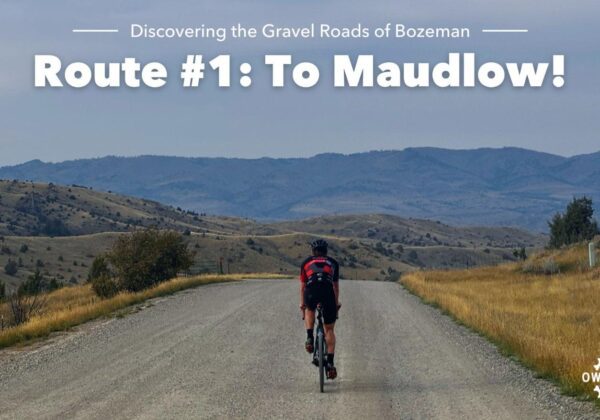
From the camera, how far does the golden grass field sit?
1430cm

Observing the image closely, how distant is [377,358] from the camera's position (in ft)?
52.4

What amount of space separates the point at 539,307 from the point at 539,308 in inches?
17.8

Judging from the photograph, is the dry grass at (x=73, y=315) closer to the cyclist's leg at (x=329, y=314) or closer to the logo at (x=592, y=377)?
the cyclist's leg at (x=329, y=314)

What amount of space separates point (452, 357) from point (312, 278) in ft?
13.2

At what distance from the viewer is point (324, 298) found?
1333 centimetres

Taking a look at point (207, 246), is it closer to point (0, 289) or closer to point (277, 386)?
point (0, 289)

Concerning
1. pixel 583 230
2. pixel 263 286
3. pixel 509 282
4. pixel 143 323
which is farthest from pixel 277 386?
pixel 583 230

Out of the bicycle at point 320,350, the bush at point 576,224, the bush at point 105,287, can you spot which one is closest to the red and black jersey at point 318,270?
the bicycle at point 320,350

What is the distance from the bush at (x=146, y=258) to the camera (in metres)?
37.8

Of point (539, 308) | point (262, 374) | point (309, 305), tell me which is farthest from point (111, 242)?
point (309, 305)

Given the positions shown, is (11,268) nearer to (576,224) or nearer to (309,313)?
(576,224)

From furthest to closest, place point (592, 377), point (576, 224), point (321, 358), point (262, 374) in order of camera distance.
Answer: point (576, 224), point (262, 374), point (321, 358), point (592, 377)

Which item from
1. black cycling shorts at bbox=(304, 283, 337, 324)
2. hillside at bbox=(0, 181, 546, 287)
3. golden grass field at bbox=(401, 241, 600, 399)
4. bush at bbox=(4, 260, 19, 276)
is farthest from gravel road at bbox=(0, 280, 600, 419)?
bush at bbox=(4, 260, 19, 276)

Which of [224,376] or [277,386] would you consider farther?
[224,376]
